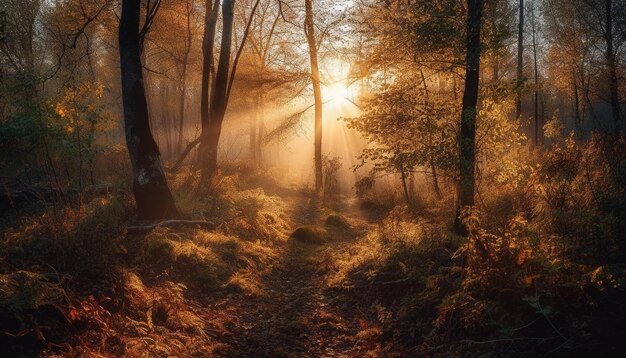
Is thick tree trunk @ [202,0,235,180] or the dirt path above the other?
thick tree trunk @ [202,0,235,180]

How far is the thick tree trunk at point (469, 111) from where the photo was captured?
7.84 meters

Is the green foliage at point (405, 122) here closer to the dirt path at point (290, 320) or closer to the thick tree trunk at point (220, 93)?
the dirt path at point (290, 320)

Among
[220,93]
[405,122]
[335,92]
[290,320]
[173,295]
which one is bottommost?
[290,320]

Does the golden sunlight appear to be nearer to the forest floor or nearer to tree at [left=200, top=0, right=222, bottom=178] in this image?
tree at [left=200, top=0, right=222, bottom=178]

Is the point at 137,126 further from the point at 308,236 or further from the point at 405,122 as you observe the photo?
the point at 405,122

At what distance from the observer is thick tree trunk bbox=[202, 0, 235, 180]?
12.0m

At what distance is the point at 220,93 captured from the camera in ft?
40.6

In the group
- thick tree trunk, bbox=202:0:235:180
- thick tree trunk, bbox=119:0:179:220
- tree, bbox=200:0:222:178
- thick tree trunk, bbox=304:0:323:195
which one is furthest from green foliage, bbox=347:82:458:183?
thick tree trunk, bbox=304:0:323:195

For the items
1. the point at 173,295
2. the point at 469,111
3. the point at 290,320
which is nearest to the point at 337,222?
the point at 469,111

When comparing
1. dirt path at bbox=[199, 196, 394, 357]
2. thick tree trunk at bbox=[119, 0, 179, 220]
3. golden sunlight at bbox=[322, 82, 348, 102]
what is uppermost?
golden sunlight at bbox=[322, 82, 348, 102]

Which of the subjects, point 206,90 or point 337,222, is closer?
point 337,222

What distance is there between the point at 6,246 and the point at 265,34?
831 inches

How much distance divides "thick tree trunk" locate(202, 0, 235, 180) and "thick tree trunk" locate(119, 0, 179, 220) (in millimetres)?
4243

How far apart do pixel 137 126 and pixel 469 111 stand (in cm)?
694
